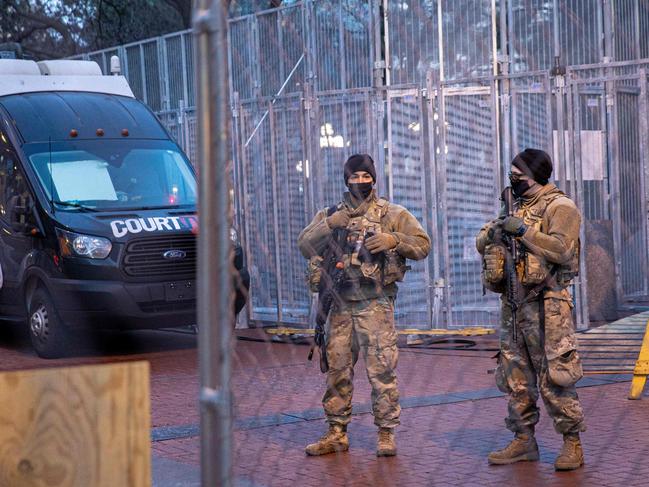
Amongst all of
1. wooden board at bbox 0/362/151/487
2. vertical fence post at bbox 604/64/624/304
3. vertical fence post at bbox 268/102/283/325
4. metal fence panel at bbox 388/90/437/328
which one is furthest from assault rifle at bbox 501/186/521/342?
vertical fence post at bbox 268/102/283/325

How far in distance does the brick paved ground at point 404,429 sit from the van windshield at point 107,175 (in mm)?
1577

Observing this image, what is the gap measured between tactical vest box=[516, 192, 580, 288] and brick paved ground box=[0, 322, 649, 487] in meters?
1.03

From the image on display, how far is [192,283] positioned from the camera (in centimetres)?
1133

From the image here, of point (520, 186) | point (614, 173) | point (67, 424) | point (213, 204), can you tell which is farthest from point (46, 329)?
point (213, 204)

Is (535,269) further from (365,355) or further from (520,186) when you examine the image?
(365,355)

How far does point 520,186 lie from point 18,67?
7.72 meters

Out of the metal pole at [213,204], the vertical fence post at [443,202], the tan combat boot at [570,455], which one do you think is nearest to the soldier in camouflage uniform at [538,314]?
the tan combat boot at [570,455]

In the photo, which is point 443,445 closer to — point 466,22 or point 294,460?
point 294,460

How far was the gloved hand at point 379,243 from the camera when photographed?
6699 mm

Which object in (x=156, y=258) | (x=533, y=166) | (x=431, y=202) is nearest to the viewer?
(x=533, y=166)

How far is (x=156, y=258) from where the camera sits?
1113 centimetres

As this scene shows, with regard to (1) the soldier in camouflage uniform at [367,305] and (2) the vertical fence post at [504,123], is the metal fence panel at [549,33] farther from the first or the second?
(1) the soldier in camouflage uniform at [367,305]

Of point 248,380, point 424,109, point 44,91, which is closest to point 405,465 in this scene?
point 248,380

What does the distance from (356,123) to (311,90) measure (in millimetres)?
614
